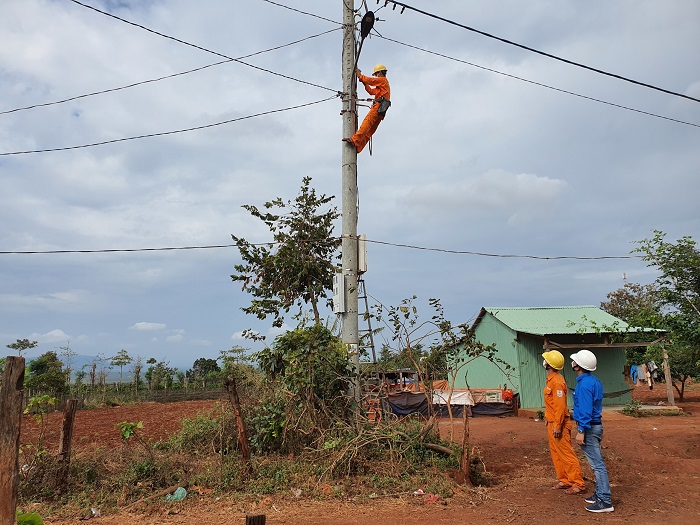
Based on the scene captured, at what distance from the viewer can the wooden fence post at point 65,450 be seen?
7582mm

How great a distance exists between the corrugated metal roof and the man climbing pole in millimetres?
10913

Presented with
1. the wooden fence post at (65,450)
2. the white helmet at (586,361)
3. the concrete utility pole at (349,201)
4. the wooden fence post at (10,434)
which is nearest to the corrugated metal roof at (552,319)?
the concrete utility pole at (349,201)

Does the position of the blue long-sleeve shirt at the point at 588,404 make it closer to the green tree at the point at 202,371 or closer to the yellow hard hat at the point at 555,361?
the yellow hard hat at the point at 555,361

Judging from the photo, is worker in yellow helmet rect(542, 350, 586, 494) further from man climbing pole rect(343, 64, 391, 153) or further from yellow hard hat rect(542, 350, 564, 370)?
man climbing pole rect(343, 64, 391, 153)

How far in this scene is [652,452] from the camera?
33.0 feet

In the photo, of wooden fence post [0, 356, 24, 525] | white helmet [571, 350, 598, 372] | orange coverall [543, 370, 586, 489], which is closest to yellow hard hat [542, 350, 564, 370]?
orange coverall [543, 370, 586, 489]

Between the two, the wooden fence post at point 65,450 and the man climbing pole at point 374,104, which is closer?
the wooden fence post at point 65,450

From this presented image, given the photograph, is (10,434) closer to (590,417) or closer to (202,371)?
(590,417)

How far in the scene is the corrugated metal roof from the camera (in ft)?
61.3

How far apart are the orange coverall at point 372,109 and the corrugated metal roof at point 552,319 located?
1091 cm

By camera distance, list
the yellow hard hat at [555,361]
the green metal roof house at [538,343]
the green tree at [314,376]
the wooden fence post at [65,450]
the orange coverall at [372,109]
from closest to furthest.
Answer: the yellow hard hat at [555,361] < the wooden fence post at [65,450] < the green tree at [314,376] < the orange coverall at [372,109] < the green metal roof house at [538,343]

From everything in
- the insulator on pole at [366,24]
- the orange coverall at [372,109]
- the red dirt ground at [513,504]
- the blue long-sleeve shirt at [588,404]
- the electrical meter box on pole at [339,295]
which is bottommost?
the red dirt ground at [513,504]

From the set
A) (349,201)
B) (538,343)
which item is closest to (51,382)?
(349,201)

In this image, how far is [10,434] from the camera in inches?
164
